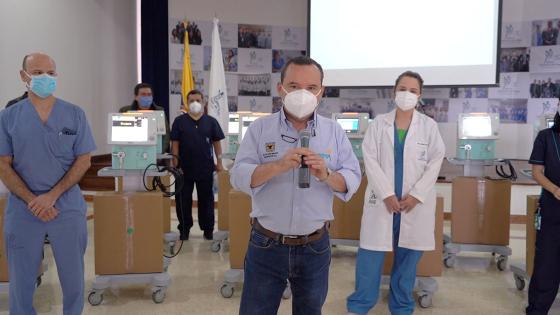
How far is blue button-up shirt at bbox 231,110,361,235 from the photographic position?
5.63ft

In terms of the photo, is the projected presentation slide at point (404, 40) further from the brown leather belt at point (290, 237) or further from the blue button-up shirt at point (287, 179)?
A: the brown leather belt at point (290, 237)

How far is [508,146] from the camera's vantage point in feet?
22.0

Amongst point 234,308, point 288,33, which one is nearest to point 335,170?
point 234,308

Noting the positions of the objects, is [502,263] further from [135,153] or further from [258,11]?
[258,11]

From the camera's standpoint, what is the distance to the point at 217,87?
23.3 ft

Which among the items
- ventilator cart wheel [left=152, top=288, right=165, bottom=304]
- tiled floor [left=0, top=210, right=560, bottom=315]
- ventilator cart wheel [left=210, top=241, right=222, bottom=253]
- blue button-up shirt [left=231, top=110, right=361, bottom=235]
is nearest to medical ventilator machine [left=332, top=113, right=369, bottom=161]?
tiled floor [left=0, top=210, right=560, bottom=315]

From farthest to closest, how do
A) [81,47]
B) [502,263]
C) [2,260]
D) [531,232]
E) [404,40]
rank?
[81,47]
[404,40]
[502,263]
[531,232]
[2,260]

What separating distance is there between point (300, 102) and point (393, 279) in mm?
1812

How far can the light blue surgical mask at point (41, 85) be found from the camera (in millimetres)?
2484

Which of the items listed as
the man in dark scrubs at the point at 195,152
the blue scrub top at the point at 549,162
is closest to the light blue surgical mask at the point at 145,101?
the man in dark scrubs at the point at 195,152

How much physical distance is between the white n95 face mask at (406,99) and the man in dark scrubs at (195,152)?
7.69 ft

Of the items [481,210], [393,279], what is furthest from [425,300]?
[481,210]

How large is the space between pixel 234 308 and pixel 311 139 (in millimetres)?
1996

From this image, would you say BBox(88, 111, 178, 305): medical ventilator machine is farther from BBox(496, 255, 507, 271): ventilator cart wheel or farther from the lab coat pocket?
BBox(496, 255, 507, 271): ventilator cart wheel
